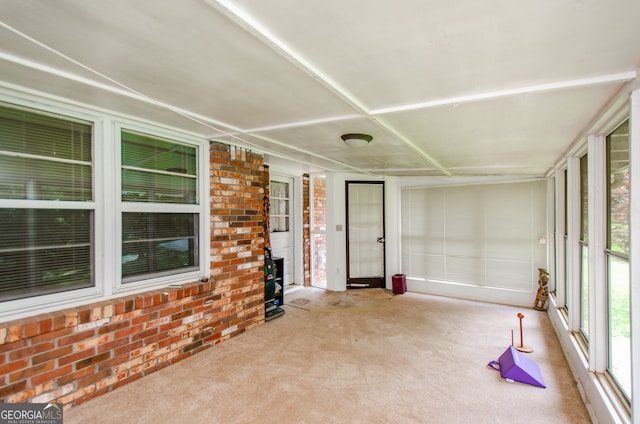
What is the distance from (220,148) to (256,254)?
1414 mm

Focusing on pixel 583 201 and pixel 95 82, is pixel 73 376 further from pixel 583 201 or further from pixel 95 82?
pixel 583 201

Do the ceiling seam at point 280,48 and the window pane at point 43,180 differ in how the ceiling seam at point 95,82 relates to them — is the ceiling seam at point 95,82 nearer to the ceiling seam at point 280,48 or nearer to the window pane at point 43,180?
the window pane at point 43,180

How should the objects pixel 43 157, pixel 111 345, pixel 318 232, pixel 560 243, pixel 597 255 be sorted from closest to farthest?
1. pixel 43 157
2. pixel 597 255
3. pixel 111 345
4. pixel 560 243
5. pixel 318 232

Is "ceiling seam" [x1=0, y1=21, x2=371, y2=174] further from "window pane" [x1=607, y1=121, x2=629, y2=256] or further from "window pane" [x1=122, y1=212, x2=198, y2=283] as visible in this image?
"window pane" [x1=607, y1=121, x2=629, y2=256]

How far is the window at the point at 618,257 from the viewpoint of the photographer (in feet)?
6.94

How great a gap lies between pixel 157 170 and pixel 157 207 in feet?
1.22

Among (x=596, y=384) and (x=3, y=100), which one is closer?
(x=3, y=100)

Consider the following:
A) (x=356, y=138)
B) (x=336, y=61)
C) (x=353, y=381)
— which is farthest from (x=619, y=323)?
(x=336, y=61)

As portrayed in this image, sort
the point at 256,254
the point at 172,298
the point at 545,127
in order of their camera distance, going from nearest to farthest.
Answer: the point at 545,127, the point at 172,298, the point at 256,254

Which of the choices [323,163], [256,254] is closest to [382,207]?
[323,163]

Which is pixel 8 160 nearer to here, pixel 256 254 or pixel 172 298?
pixel 172 298

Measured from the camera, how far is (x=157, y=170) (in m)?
3.13

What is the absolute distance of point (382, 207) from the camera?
254 inches

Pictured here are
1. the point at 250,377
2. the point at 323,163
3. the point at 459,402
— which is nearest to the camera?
the point at 459,402
